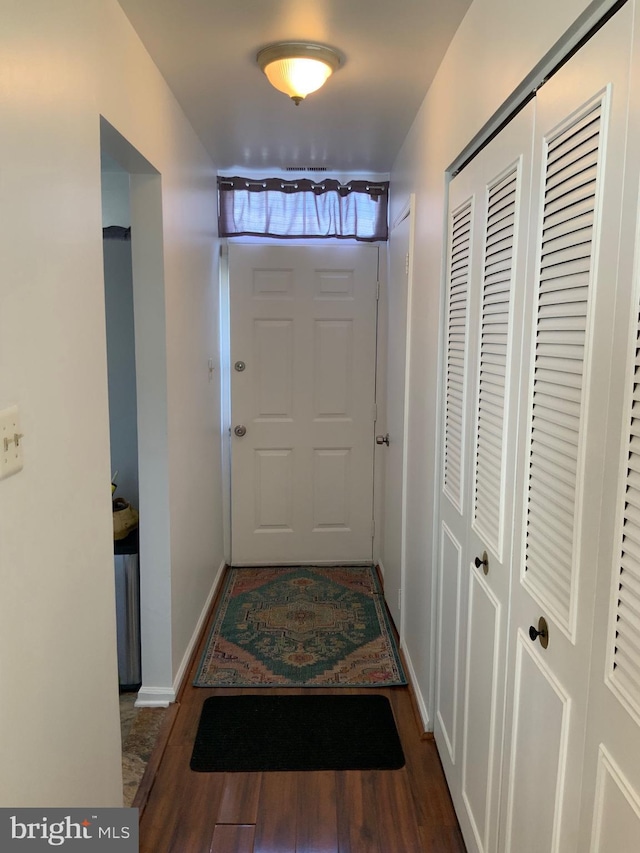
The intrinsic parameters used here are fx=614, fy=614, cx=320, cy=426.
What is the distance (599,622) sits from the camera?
3.05ft

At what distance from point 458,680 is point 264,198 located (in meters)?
2.74

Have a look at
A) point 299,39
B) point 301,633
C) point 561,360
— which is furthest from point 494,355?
point 301,633

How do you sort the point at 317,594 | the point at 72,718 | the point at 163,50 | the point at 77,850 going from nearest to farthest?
the point at 77,850 < the point at 72,718 < the point at 163,50 < the point at 317,594

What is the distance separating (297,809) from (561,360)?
1.63 m

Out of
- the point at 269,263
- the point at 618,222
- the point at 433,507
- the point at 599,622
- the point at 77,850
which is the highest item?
the point at 269,263

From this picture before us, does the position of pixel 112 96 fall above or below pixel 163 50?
below

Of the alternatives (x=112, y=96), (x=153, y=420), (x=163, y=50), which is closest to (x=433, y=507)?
(x=153, y=420)

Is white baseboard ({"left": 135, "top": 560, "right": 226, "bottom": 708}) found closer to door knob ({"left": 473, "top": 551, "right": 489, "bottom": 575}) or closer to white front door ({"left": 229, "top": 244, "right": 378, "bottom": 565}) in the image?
white front door ({"left": 229, "top": 244, "right": 378, "bottom": 565})

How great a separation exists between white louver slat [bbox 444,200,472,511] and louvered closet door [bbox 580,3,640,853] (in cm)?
90

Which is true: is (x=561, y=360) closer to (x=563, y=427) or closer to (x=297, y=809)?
(x=563, y=427)

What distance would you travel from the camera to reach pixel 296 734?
2.27 metres

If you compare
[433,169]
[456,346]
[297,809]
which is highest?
[433,169]

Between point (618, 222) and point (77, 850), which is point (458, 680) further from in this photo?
point (618, 222)

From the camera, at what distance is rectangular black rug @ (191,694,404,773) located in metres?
2.12
